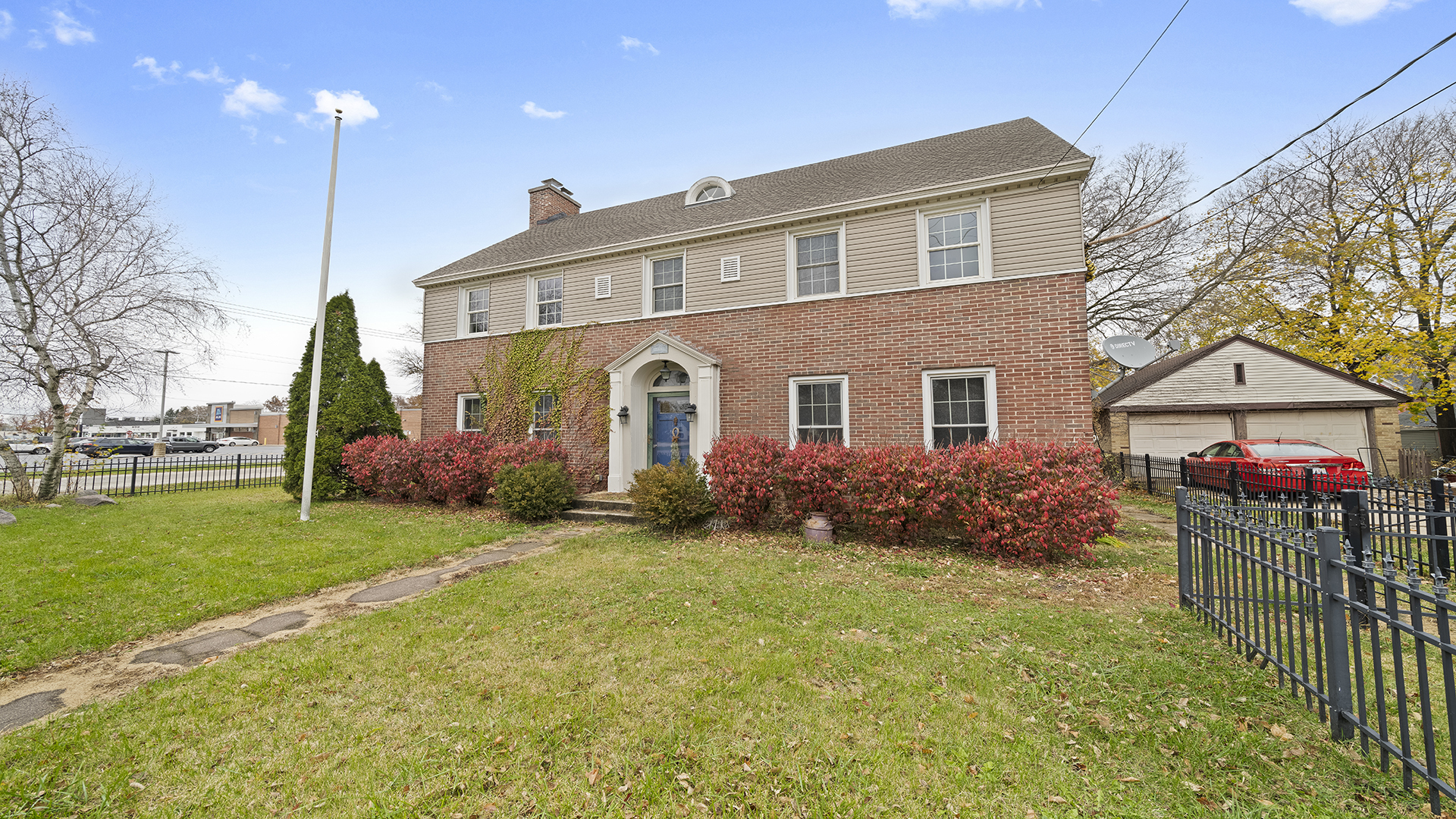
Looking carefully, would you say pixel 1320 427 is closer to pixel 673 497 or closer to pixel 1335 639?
pixel 1335 639

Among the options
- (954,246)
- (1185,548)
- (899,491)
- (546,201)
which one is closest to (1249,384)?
(954,246)

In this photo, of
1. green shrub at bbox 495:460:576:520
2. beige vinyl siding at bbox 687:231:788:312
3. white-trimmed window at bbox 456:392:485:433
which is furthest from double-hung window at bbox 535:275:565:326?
green shrub at bbox 495:460:576:520

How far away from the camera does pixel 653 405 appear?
40.4ft

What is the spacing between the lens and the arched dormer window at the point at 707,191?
1397 centimetres

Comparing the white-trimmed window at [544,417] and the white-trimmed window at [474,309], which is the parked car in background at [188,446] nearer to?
the white-trimmed window at [474,309]

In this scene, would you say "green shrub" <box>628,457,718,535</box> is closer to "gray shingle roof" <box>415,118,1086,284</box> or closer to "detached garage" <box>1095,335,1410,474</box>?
"gray shingle roof" <box>415,118,1086,284</box>

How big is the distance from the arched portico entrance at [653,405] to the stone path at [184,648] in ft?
17.3

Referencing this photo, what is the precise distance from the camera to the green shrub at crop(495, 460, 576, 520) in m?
9.91

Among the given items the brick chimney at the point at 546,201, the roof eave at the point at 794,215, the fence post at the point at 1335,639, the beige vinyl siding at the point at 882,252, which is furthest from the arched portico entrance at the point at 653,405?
the fence post at the point at 1335,639

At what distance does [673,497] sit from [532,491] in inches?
118

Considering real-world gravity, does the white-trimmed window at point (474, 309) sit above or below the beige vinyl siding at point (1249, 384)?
above

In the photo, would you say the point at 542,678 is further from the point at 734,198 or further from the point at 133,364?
the point at 133,364

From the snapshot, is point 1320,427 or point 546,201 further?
point 546,201

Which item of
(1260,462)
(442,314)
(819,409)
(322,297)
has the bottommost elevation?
(1260,462)
